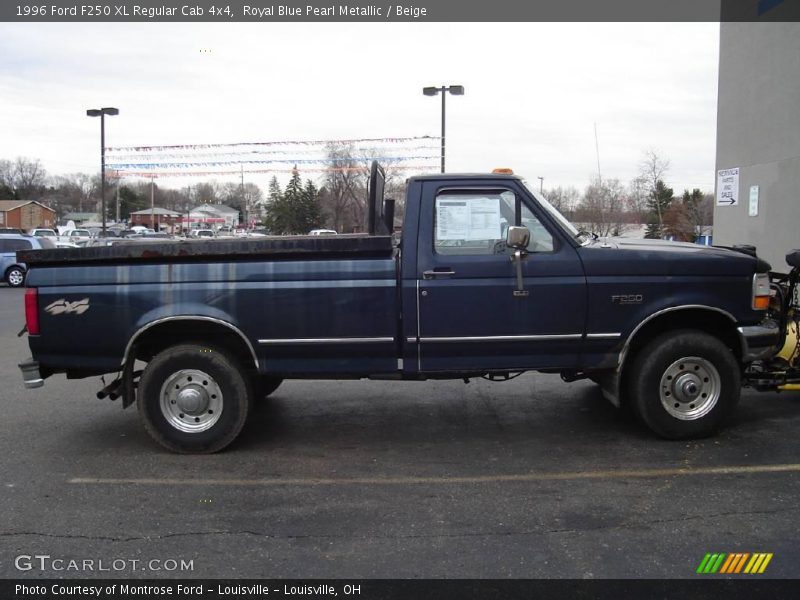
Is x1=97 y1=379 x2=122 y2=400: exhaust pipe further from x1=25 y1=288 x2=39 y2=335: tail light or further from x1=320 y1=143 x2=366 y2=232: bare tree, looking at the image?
x1=320 y1=143 x2=366 y2=232: bare tree

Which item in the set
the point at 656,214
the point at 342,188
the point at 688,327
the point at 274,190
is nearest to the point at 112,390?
the point at 688,327

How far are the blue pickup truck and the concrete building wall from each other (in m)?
8.08

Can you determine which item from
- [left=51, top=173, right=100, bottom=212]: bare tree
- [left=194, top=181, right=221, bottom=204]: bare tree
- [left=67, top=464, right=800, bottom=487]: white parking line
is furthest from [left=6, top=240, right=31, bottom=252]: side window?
[left=51, top=173, right=100, bottom=212]: bare tree

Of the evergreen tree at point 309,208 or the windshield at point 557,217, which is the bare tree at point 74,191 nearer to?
the evergreen tree at point 309,208

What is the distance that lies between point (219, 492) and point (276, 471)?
0.50 metres

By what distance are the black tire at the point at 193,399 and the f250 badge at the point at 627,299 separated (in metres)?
2.96

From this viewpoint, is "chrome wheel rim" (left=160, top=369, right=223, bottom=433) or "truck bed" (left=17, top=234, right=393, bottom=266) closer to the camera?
"truck bed" (left=17, top=234, right=393, bottom=266)

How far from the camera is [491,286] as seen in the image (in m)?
5.14

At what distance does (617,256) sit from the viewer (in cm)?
522

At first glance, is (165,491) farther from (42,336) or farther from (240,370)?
(42,336)

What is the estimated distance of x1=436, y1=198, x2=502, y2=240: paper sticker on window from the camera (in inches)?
Answer: 207

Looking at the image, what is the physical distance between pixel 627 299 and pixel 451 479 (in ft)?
6.41
